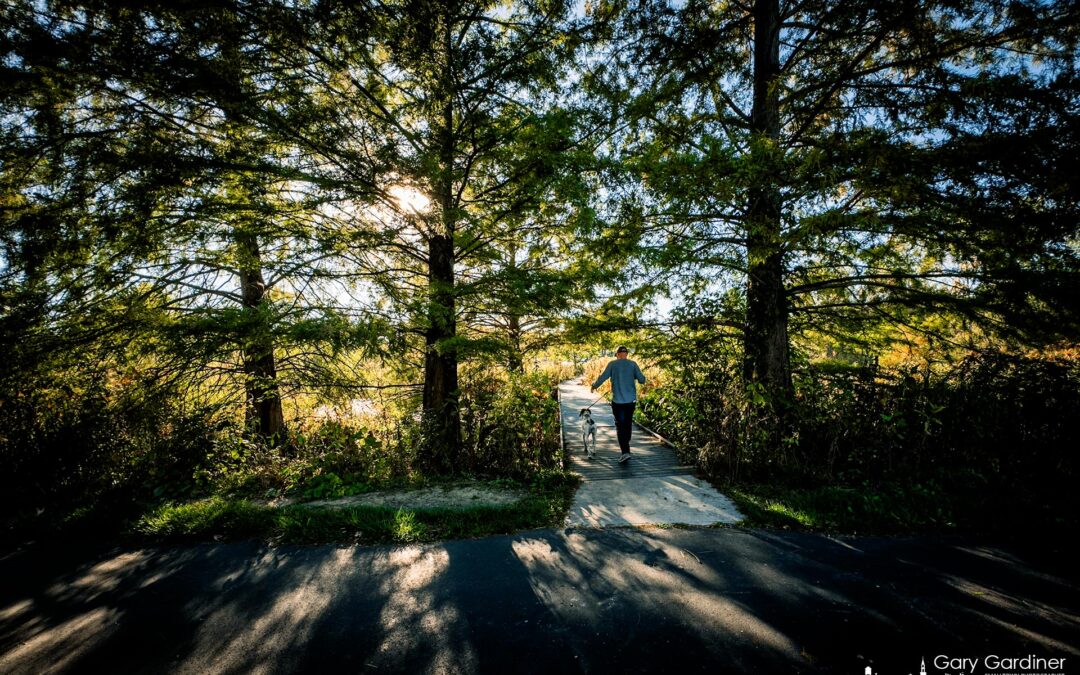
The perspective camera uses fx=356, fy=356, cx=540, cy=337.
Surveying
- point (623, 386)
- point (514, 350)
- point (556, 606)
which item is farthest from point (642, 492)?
point (514, 350)

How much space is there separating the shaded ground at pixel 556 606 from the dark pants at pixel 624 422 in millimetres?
2897

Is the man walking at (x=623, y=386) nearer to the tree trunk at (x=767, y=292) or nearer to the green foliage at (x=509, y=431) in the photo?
the green foliage at (x=509, y=431)

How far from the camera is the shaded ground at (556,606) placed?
92.5 inches

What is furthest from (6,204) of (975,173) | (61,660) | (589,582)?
(975,173)

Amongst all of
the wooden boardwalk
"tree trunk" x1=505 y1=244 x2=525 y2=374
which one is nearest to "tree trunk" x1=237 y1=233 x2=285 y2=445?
"tree trunk" x1=505 y1=244 x2=525 y2=374

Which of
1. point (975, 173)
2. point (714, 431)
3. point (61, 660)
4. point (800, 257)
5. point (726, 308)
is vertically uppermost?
point (975, 173)

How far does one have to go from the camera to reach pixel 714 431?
5.68 metres

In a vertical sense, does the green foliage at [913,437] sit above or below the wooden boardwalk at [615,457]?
above

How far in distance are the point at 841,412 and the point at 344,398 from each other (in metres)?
8.65

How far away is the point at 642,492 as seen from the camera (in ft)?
16.7

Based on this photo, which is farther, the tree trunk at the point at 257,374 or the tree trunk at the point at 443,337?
the tree trunk at the point at 257,374

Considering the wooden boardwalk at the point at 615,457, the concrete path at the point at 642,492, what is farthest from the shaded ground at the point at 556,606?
the wooden boardwalk at the point at 615,457

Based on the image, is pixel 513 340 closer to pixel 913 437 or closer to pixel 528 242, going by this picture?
pixel 528 242

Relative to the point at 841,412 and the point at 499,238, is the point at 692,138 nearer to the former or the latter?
the point at 499,238
